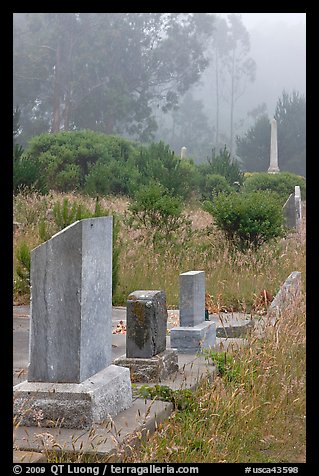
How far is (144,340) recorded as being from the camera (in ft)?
20.5

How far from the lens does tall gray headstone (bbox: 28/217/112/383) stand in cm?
490

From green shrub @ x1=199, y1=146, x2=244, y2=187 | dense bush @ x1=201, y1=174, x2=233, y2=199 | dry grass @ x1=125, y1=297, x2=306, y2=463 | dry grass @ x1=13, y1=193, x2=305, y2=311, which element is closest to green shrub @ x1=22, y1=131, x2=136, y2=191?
green shrub @ x1=199, y1=146, x2=244, y2=187

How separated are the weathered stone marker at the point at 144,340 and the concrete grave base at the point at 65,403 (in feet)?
3.75

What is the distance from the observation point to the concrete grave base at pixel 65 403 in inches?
190

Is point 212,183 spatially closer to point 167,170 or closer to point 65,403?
point 167,170

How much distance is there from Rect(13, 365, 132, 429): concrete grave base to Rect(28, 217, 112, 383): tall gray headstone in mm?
78

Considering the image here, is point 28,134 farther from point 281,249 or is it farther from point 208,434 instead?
point 208,434

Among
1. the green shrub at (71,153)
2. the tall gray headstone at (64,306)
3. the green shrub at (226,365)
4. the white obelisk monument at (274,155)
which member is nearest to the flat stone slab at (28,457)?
the tall gray headstone at (64,306)

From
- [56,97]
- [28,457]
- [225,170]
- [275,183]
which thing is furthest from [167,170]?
[56,97]

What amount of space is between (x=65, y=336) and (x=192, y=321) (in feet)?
9.71

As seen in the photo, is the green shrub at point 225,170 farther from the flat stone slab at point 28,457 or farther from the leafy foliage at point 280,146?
the flat stone slab at point 28,457

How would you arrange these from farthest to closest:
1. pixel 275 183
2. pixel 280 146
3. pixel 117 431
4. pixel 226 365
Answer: pixel 280 146
pixel 275 183
pixel 226 365
pixel 117 431

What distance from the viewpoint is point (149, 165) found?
2428 centimetres

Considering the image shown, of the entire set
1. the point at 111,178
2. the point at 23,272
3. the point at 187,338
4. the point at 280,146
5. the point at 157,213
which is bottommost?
the point at 187,338
